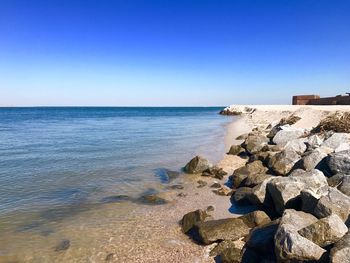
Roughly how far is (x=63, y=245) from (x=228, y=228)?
140 inches

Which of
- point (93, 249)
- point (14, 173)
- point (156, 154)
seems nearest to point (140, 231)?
point (93, 249)

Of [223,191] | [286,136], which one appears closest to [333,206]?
[223,191]

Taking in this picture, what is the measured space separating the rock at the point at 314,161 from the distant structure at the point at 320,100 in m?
38.9

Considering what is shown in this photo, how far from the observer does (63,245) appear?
21.2 ft

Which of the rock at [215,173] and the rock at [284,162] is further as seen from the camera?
the rock at [215,173]

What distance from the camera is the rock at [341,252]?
158 inches

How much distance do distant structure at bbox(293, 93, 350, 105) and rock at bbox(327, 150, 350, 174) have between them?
39438mm

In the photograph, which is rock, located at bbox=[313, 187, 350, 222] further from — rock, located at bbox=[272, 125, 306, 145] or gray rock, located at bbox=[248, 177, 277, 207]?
rock, located at bbox=[272, 125, 306, 145]

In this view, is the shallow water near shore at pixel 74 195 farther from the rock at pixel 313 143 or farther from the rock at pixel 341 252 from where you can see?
the rock at pixel 313 143

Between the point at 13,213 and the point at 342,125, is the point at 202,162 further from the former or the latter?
the point at 342,125

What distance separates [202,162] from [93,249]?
6811mm

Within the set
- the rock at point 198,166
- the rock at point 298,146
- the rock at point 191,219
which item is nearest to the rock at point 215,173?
the rock at point 198,166

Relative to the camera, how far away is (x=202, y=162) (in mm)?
12367

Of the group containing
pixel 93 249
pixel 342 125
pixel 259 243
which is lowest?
pixel 93 249
